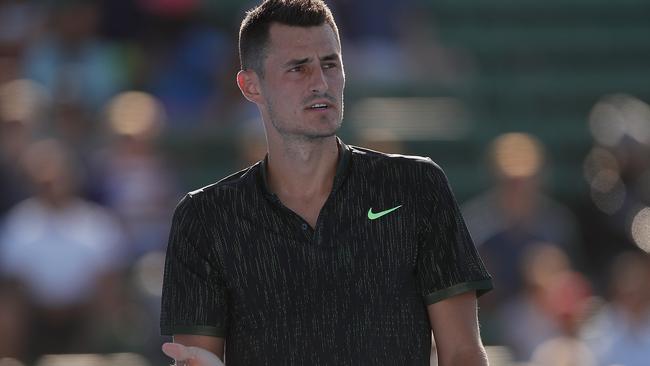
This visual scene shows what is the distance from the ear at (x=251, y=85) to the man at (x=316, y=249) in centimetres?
5

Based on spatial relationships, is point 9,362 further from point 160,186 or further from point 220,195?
point 220,195

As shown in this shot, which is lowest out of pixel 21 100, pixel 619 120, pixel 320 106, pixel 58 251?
pixel 58 251

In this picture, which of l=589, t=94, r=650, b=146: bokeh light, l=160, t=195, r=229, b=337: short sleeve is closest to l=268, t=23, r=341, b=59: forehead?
l=160, t=195, r=229, b=337: short sleeve

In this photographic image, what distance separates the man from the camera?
12.1 feet

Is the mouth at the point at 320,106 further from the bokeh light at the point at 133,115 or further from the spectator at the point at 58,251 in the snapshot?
the bokeh light at the point at 133,115

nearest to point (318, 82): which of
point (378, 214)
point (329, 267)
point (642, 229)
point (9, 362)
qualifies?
point (378, 214)

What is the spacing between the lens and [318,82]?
12.3 feet

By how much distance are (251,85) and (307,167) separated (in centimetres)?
34

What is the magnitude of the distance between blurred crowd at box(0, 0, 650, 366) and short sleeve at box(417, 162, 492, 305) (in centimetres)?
366

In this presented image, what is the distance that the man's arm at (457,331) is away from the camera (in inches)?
145

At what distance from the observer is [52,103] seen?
9086mm

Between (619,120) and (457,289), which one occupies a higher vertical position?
(619,120)

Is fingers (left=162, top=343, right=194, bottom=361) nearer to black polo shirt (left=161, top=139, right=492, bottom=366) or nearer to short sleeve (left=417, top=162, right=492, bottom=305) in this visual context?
black polo shirt (left=161, top=139, right=492, bottom=366)

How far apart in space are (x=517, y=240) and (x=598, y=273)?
1335 mm
